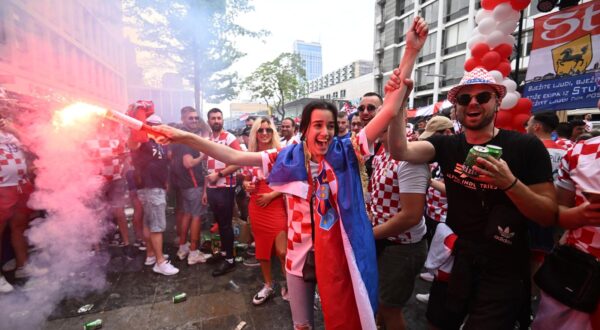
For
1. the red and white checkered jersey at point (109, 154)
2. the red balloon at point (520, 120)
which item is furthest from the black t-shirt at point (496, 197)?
the red and white checkered jersey at point (109, 154)

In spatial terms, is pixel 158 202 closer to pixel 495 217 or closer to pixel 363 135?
pixel 363 135

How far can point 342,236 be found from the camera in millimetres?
1771

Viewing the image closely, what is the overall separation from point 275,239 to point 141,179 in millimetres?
2332

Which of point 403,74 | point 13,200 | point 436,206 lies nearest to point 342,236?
point 403,74

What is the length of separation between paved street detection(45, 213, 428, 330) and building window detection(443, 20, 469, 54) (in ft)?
101

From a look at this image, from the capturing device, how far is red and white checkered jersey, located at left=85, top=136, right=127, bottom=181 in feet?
13.3

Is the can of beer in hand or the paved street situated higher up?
the can of beer in hand

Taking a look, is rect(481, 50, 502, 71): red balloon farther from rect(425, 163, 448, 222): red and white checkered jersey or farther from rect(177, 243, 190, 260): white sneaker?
rect(177, 243, 190, 260): white sneaker

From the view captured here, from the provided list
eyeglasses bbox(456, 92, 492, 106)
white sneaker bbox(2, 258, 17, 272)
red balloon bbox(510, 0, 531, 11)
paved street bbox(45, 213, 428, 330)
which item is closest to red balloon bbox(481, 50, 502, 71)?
red balloon bbox(510, 0, 531, 11)

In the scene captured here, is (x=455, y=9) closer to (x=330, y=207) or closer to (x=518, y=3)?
(x=518, y=3)

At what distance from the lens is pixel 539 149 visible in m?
1.66

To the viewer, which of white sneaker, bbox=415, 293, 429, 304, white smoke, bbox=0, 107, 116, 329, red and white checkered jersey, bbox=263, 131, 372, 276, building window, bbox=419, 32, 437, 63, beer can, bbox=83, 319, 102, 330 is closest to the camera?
red and white checkered jersey, bbox=263, 131, 372, 276

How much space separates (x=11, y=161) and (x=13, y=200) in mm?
545

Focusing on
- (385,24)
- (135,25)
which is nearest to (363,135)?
(135,25)
